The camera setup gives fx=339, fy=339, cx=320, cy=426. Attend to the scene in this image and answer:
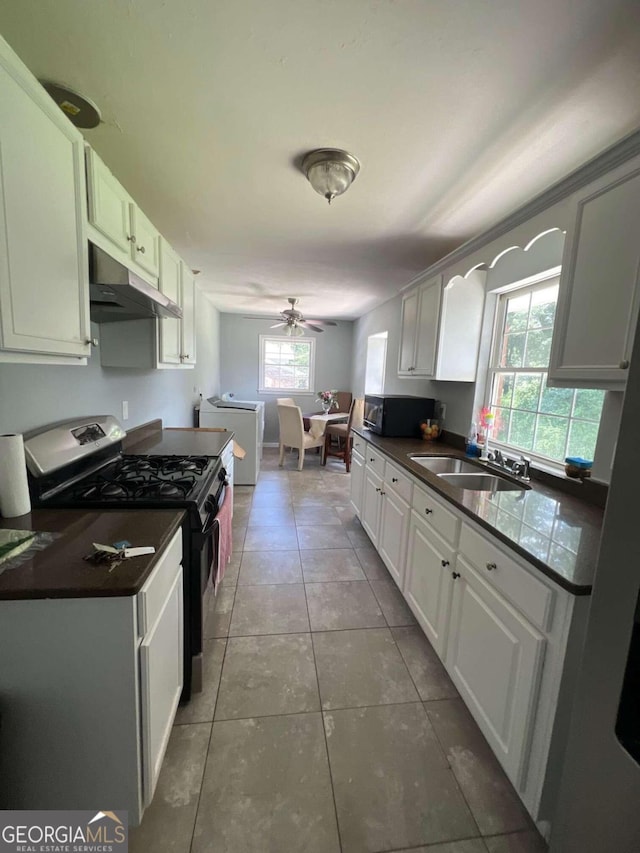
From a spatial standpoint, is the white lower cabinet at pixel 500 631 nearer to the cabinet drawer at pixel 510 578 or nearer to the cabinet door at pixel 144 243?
the cabinet drawer at pixel 510 578

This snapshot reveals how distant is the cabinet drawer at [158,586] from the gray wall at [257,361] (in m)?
5.00

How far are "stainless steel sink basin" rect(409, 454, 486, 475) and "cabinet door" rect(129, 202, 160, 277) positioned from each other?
1.95 metres

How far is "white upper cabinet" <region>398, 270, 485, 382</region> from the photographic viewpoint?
8.00 feet

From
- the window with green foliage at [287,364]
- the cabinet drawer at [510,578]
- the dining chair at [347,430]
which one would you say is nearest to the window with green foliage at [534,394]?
the cabinet drawer at [510,578]

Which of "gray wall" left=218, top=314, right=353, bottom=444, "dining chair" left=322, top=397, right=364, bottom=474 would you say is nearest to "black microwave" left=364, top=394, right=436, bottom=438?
"dining chair" left=322, top=397, right=364, bottom=474

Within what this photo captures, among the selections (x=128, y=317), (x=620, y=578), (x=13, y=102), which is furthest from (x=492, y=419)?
(x=13, y=102)

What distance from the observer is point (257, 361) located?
19.8ft

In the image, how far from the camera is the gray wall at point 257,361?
5922mm

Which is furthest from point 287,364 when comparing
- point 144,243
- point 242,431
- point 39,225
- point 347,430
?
point 39,225

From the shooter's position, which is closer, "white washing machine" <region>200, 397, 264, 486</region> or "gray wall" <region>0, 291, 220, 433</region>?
"gray wall" <region>0, 291, 220, 433</region>

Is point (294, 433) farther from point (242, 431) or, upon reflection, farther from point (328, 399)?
point (328, 399)

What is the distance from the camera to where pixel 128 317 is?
75.5 inches

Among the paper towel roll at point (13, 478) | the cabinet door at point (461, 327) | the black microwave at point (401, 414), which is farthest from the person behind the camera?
the black microwave at point (401, 414)

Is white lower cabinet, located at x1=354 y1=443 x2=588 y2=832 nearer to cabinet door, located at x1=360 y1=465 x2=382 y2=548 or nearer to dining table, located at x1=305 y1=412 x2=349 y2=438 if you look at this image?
cabinet door, located at x1=360 y1=465 x2=382 y2=548
